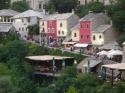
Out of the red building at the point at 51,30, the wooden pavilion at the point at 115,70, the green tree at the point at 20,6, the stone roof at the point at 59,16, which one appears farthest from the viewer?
the green tree at the point at 20,6

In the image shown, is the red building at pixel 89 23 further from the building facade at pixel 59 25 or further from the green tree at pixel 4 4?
the green tree at pixel 4 4

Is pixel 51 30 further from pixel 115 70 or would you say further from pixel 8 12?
pixel 115 70

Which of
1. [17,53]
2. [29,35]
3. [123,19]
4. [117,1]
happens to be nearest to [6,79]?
[17,53]

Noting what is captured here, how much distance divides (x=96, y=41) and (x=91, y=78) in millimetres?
19097

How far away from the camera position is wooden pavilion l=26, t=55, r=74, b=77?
64244 millimetres

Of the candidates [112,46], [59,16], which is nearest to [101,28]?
[112,46]

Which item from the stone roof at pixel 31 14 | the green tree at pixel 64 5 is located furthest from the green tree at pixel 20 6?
the green tree at pixel 64 5

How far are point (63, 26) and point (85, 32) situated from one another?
20.2 ft

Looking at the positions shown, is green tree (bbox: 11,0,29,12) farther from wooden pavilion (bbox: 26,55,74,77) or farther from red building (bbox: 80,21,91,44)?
wooden pavilion (bbox: 26,55,74,77)

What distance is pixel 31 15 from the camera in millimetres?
87688

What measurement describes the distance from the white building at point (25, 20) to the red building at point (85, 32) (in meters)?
12.3

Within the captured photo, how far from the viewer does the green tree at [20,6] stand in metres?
98.1

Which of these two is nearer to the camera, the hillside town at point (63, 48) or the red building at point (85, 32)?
the hillside town at point (63, 48)

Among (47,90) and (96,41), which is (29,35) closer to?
(96,41)
